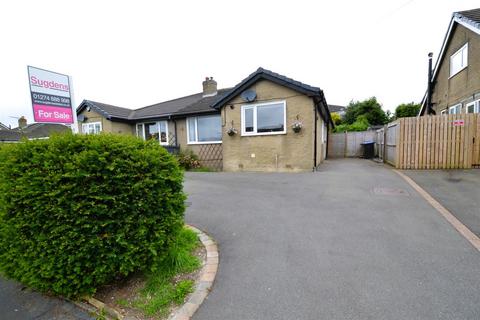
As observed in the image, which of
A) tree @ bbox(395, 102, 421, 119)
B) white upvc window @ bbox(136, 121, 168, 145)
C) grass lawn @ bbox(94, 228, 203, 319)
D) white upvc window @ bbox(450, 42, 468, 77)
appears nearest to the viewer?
grass lawn @ bbox(94, 228, 203, 319)

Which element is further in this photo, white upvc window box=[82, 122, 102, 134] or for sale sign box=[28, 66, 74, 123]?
white upvc window box=[82, 122, 102, 134]

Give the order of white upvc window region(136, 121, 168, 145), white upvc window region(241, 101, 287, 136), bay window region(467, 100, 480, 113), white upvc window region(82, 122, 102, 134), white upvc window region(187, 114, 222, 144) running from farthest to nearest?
white upvc window region(82, 122, 102, 134) → white upvc window region(136, 121, 168, 145) → white upvc window region(187, 114, 222, 144) → white upvc window region(241, 101, 287, 136) → bay window region(467, 100, 480, 113)

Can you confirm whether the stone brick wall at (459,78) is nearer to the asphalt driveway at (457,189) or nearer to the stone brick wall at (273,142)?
the asphalt driveway at (457,189)

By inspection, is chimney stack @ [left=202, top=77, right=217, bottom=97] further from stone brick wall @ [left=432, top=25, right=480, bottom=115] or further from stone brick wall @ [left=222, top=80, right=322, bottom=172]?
stone brick wall @ [left=432, top=25, right=480, bottom=115]

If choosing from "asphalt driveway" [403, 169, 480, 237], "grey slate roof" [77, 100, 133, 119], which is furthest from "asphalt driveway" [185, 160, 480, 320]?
"grey slate roof" [77, 100, 133, 119]

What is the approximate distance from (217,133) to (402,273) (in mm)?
11047

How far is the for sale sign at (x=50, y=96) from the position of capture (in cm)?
442

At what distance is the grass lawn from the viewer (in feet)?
7.24

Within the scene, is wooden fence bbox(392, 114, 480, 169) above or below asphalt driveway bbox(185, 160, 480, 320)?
above

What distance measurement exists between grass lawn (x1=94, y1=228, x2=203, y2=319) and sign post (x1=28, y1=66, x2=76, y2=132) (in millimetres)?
4130

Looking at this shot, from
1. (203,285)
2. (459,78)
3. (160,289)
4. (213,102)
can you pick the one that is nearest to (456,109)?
(459,78)

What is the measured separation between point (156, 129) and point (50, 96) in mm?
10359

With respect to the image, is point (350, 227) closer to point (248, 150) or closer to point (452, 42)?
point (248, 150)

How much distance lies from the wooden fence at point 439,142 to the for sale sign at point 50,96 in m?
11.2
